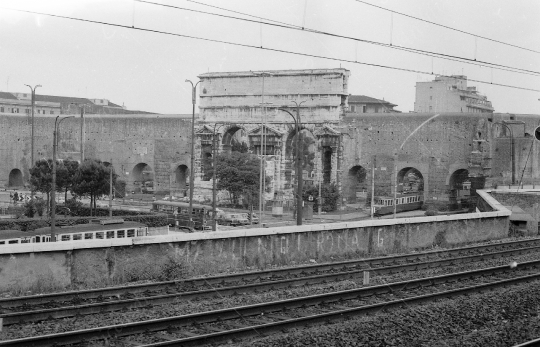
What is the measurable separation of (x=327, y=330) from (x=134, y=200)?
39.0 m

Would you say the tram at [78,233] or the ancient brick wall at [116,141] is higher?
the ancient brick wall at [116,141]

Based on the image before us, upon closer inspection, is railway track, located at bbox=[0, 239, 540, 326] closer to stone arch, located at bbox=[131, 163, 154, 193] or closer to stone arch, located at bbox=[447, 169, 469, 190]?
stone arch, located at bbox=[447, 169, 469, 190]

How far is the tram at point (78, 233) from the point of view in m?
20.0

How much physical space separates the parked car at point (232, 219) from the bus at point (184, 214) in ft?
1.91

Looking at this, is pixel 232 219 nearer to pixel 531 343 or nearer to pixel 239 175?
pixel 239 175

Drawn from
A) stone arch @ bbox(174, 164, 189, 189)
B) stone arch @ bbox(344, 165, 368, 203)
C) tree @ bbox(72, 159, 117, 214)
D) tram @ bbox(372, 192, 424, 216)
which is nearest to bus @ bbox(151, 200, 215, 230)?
tree @ bbox(72, 159, 117, 214)

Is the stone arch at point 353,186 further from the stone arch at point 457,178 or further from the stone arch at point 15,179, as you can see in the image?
the stone arch at point 15,179

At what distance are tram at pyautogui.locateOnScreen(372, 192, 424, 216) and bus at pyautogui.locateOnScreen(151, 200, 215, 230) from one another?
9441mm

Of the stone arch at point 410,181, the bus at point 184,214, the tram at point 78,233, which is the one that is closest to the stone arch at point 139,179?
the bus at point 184,214

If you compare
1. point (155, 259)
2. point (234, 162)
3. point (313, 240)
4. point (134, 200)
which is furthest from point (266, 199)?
point (155, 259)

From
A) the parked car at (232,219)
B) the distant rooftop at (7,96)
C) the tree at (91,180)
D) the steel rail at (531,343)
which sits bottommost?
the parked car at (232,219)

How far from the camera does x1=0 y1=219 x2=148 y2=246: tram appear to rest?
2005 centimetres

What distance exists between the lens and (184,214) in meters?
34.3

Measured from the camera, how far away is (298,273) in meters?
13.7
